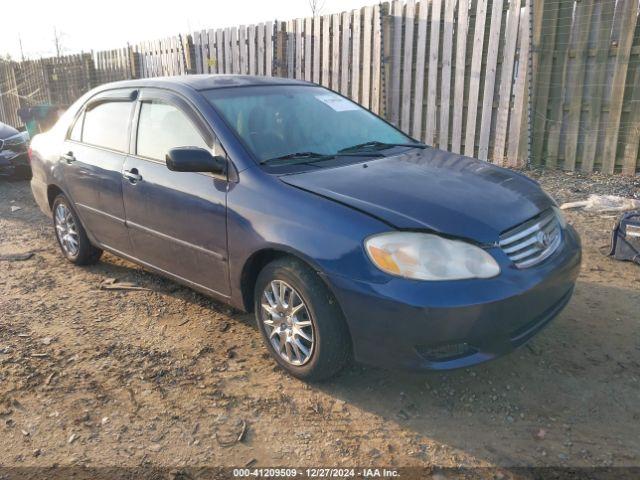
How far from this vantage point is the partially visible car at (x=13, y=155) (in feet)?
29.7

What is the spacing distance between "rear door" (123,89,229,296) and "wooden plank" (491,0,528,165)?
5001 mm

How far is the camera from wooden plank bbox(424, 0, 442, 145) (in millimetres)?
7671

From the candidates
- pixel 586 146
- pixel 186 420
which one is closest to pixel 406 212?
pixel 186 420

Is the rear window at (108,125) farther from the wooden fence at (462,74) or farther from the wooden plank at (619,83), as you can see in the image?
the wooden plank at (619,83)

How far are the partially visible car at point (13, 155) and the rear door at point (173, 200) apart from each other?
626 cm

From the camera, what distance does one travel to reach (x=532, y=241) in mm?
2875

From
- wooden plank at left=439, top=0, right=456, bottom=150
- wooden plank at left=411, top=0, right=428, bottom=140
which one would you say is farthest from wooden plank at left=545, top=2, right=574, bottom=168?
wooden plank at left=411, top=0, right=428, bottom=140

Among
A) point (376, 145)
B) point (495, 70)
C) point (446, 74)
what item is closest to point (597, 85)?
point (495, 70)

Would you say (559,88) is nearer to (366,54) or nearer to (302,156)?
(366,54)

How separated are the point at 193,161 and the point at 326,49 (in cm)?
667

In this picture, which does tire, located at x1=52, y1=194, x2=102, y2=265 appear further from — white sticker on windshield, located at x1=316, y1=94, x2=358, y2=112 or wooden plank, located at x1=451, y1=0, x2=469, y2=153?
wooden plank, located at x1=451, y1=0, x2=469, y2=153

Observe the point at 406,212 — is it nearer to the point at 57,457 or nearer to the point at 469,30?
the point at 57,457

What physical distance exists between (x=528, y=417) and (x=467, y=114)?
5.74 m

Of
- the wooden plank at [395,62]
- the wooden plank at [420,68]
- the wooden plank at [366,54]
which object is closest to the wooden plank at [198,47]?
the wooden plank at [366,54]
